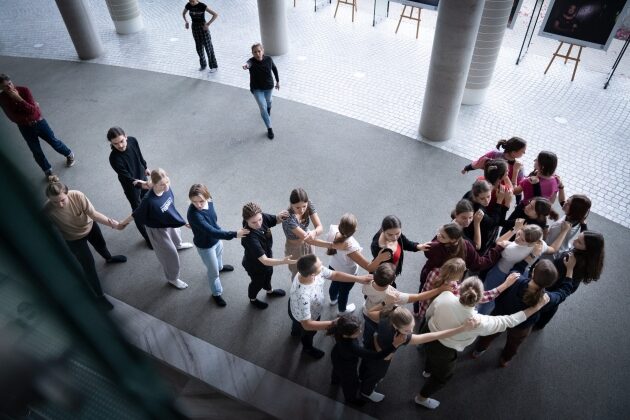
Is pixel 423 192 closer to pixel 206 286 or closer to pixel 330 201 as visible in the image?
pixel 330 201

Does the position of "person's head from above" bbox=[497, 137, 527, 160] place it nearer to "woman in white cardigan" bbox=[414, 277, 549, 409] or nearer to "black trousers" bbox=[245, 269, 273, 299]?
"woman in white cardigan" bbox=[414, 277, 549, 409]

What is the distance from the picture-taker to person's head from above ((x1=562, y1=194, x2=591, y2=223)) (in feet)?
14.3

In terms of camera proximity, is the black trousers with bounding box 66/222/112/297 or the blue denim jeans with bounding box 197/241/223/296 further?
the blue denim jeans with bounding box 197/241/223/296

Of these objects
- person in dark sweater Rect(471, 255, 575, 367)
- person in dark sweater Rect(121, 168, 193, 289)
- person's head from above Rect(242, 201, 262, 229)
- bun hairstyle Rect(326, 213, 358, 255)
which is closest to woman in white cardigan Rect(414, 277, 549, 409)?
person in dark sweater Rect(471, 255, 575, 367)

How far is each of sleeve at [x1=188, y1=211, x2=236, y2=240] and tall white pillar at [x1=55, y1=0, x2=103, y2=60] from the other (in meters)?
7.95

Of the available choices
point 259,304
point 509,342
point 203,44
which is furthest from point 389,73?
point 509,342

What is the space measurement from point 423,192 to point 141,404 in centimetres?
650

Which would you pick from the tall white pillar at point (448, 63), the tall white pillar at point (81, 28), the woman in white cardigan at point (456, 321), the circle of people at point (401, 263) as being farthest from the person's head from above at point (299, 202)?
the tall white pillar at point (81, 28)

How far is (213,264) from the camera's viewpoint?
4996 mm

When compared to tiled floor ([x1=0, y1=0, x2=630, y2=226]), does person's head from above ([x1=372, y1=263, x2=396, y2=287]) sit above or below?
above

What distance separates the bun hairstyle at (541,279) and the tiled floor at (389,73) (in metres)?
3.77

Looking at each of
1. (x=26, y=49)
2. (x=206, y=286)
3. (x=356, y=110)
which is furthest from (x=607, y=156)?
(x=26, y=49)

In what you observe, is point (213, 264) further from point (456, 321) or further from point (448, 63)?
point (448, 63)

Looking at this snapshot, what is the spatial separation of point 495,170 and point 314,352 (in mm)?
2741
